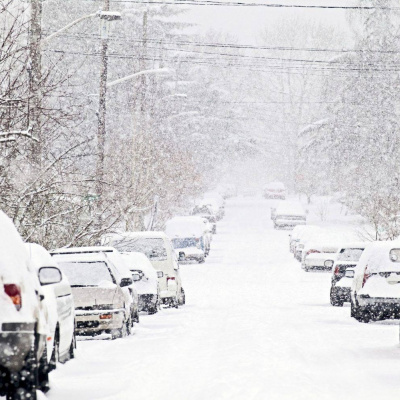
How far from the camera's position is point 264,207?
95.8 metres

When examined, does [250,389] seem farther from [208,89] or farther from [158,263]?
[208,89]

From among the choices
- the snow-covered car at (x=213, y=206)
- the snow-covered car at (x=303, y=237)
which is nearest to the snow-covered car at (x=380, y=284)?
the snow-covered car at (x=303, y=237)

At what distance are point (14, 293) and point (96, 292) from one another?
8349mm

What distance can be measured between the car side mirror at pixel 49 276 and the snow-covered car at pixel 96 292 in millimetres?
6263

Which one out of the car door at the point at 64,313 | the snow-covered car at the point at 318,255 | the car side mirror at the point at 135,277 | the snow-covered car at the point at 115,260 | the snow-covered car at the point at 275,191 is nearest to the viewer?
the car door at the point at 64,313

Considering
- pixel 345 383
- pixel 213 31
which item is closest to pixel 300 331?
pixel 345 383

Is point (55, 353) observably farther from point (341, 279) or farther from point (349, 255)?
point (349, 255)

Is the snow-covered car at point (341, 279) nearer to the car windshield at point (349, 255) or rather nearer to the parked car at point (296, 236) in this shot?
the car windshield at point (349, 255)

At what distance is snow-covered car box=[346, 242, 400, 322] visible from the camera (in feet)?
63.8

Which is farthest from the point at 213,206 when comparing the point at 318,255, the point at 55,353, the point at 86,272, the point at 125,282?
the point at 55,353

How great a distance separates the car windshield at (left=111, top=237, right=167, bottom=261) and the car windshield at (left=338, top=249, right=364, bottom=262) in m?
4.90

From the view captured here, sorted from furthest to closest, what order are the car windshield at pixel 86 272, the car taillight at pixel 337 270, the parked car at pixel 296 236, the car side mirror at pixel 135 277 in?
the parked car at pixel 296 236, the car taillight at pixel 337 270, the car side mirror at pixel 135 277, the car windshield at pixel 86 272

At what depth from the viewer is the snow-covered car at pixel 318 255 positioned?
40.8 metres

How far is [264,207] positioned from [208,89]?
1206cm
